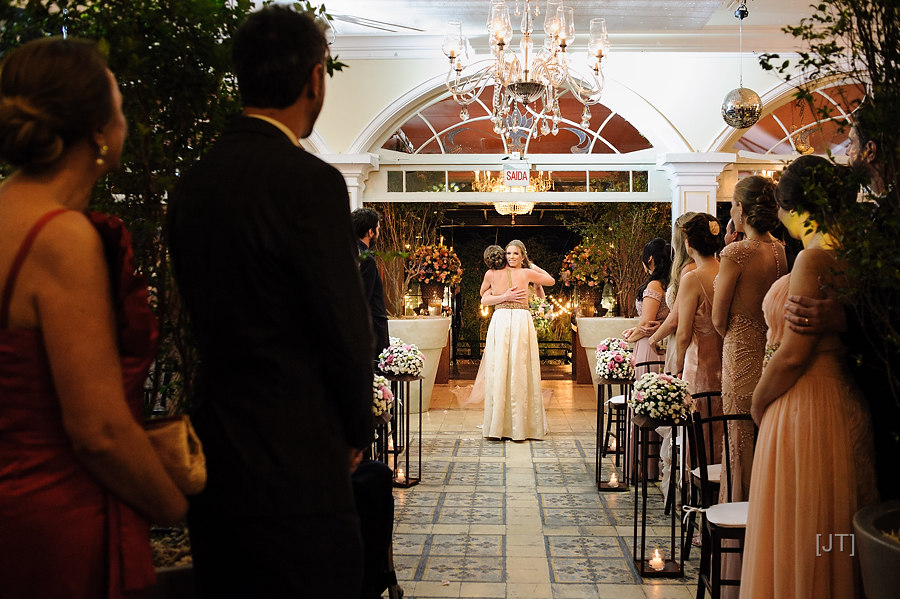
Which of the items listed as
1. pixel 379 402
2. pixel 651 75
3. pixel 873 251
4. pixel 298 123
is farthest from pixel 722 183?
pixel 298 123

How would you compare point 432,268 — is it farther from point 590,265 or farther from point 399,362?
point 399,362

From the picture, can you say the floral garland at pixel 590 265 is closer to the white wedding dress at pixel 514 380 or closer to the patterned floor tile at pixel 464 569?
the white wedding dress at pixel 514 380

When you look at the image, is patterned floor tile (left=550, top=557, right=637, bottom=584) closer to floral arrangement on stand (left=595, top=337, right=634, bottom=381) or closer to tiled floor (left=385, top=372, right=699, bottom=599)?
tiled floor (left=385, top=372, right=699, bottom=599)

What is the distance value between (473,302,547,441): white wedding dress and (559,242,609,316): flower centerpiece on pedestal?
371 centimetres

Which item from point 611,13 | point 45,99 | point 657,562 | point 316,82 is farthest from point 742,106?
point 45,99

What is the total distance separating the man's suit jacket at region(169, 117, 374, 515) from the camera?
1382 mm

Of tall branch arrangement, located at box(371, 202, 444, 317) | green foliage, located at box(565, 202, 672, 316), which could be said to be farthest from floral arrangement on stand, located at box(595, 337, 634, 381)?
green foliage, located at box(565, 202, 672, 316)

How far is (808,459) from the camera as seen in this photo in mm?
2318

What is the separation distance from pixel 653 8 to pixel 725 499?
18.0ft

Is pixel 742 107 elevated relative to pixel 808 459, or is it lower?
elevated

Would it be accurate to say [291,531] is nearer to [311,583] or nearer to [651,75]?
[311,583]

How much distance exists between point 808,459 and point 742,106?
4948 mm

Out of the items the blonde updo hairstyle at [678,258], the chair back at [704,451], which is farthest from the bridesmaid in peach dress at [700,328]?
the chair back at [704,451]

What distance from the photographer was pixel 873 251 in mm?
1816
